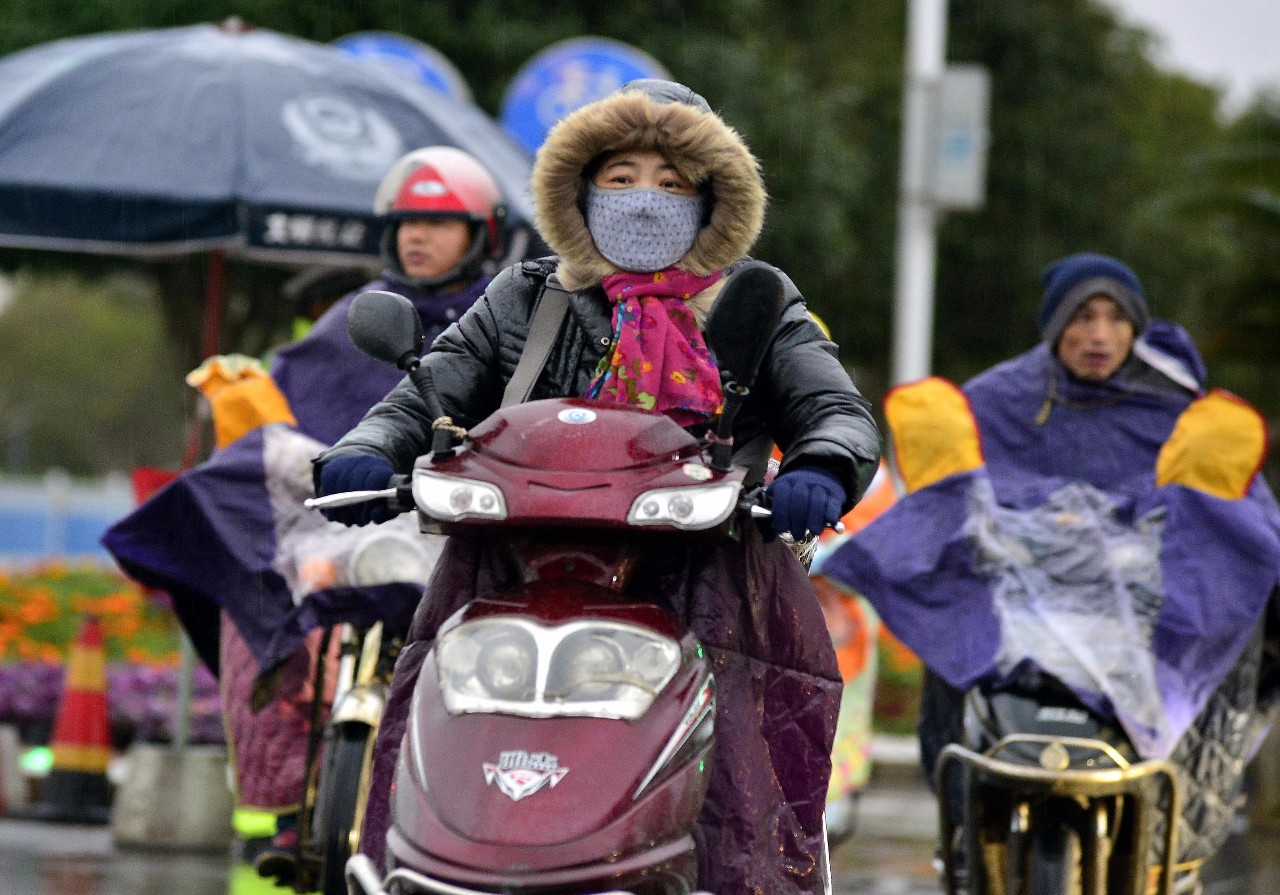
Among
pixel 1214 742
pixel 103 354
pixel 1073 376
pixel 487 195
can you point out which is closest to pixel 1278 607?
pixel 1214 742

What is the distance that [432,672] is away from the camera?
3447 mm

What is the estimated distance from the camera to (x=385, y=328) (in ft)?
12.3

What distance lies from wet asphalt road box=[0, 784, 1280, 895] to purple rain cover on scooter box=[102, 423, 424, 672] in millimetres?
1196

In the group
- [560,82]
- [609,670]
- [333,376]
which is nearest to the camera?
[609,670]

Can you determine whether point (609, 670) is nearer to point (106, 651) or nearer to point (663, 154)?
point (663, 154)

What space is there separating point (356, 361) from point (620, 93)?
242cm

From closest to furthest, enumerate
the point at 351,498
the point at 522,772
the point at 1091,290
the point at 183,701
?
the point at 522,772, the point at 351,498, the point at 1091,290, the point at 183,701

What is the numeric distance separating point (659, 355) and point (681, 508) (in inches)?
27.0

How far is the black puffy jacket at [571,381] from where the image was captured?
12.8 ft

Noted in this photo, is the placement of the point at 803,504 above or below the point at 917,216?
below

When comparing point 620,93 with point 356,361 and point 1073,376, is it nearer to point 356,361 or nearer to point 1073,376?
point 356,361

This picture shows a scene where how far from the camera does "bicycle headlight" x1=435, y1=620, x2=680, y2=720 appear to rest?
10.9ft

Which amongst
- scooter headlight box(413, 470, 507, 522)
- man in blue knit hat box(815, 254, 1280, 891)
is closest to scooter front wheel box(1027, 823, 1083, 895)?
man in blue knit hat box(815, 254, 1280, 891)

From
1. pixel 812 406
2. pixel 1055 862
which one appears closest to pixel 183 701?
pixel 1055 862
